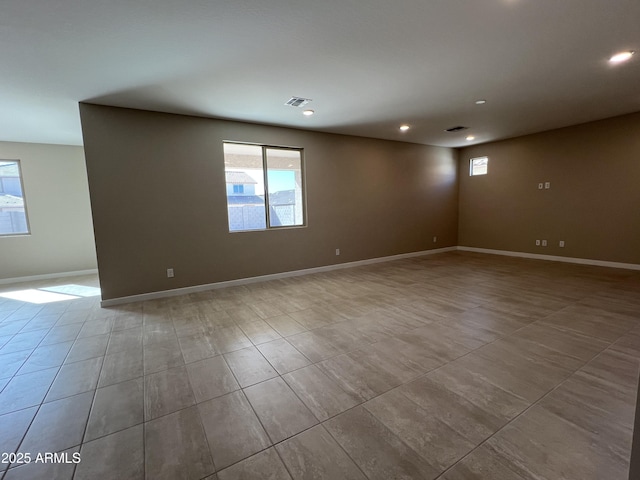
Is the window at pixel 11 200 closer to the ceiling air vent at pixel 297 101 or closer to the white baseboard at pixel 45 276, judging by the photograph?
the white baseboard at pixel 45 276

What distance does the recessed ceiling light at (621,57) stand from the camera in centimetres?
258

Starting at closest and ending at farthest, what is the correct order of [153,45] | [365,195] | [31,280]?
[153,45] → [31,280] → [365,195]

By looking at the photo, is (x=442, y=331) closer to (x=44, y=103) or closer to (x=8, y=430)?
(x=8, y=430)

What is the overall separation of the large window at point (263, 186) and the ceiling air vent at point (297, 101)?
120 cm

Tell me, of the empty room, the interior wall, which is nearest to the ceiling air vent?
the empty room

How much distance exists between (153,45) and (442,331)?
3.59m

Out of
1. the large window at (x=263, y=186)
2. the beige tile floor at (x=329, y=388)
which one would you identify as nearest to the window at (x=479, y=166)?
the beige tile floor at (x=329, y=388)

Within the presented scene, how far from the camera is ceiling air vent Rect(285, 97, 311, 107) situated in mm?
3523

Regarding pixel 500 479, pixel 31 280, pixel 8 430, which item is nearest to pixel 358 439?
pixel 500 479

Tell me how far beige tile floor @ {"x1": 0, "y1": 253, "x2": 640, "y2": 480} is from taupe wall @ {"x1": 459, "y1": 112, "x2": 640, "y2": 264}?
2.27 m

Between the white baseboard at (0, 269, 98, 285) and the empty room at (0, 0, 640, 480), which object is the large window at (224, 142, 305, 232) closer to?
the empty room at (0, 0, 640, 480)

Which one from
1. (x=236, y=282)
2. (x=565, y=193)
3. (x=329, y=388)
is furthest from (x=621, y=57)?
(x=236, y=282)

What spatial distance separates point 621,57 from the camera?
265 centimetres

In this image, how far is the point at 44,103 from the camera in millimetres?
3361
